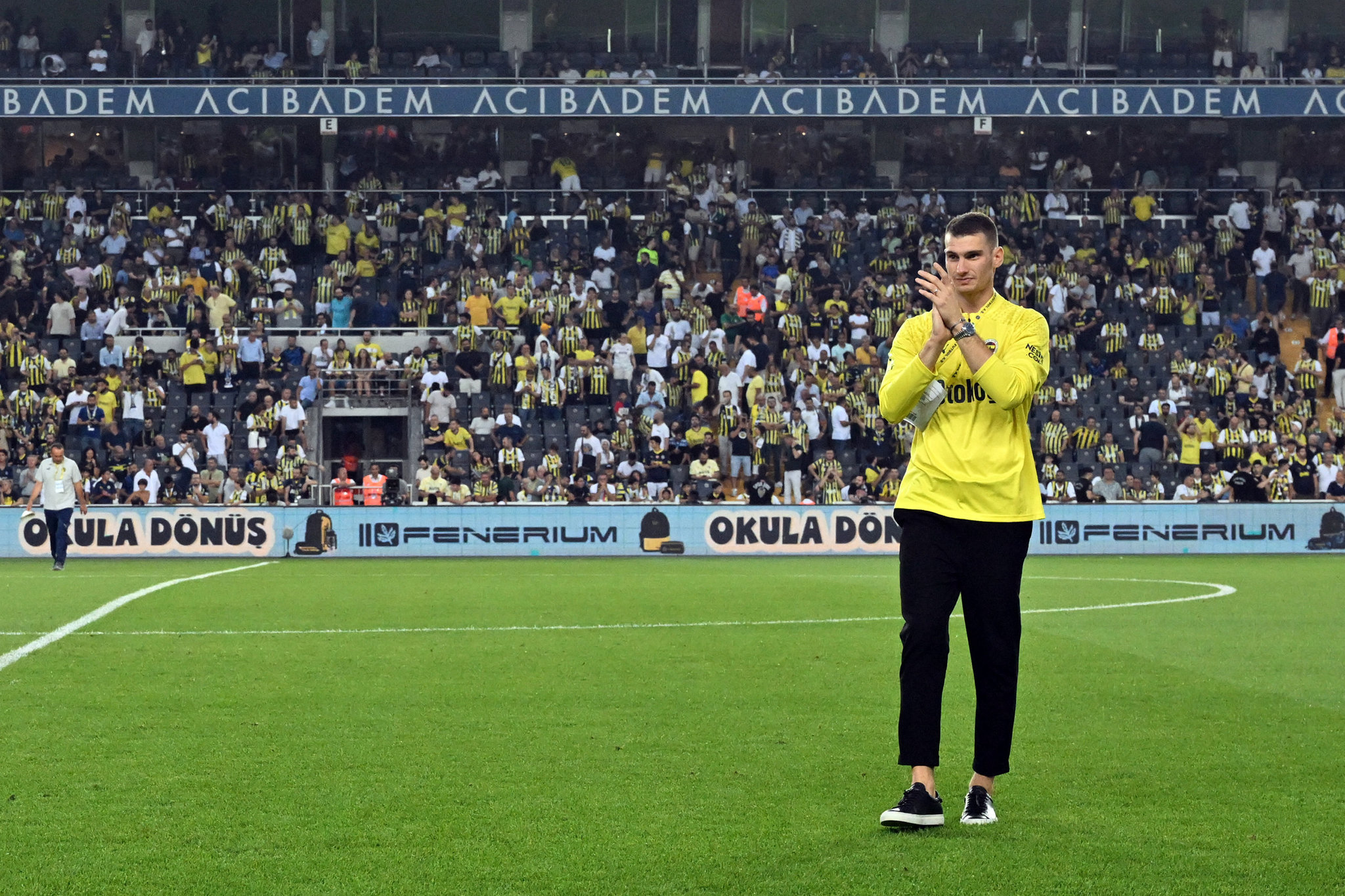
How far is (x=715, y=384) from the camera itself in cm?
3058

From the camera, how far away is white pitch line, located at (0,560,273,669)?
423 inches

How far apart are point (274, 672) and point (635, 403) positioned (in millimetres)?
20490

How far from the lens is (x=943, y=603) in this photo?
546 centimetres

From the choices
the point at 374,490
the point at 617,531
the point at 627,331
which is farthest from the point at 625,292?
the point at 617,531

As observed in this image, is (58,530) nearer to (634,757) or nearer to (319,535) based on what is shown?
(319,535)

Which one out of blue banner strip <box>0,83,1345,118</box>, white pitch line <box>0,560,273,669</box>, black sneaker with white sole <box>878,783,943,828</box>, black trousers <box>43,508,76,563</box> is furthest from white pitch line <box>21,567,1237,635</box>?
blue banner strip <box>0,83,1345,118</box>

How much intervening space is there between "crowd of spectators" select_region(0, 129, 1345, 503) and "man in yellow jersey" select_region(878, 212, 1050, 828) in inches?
821

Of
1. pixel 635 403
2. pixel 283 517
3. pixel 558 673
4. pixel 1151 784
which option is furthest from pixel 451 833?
pixel 635 403

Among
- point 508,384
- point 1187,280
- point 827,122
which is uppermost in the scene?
point 827,122

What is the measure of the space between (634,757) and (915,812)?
6.03ft

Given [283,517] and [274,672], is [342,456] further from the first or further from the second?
[274,672]

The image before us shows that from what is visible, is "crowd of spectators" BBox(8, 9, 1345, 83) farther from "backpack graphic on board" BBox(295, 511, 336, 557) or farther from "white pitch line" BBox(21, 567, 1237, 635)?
"white pitch line" BBox(21, 567, 1237, 635)

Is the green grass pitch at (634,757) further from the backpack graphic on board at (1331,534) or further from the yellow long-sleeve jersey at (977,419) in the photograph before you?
→ the backpack graphic on board at (1331,534)

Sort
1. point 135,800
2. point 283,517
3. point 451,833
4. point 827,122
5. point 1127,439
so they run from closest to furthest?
1. point 451,833
2. point 135,800
3. point 283,517
4. point 1127,439
5. point 827,122
